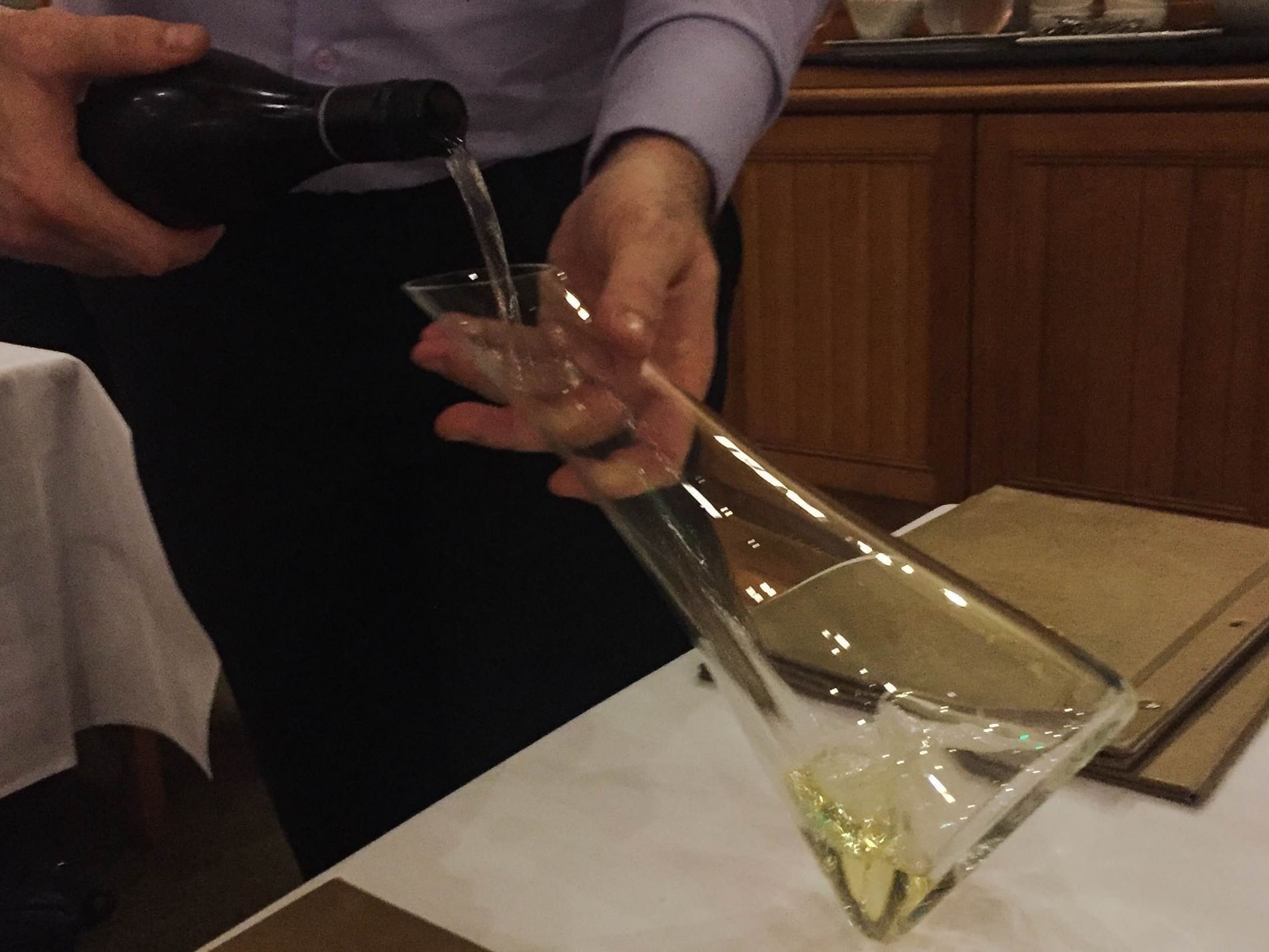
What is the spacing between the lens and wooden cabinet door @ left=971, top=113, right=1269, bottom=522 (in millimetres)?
1622

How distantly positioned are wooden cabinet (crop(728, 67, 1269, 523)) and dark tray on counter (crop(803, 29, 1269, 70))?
0.11ft

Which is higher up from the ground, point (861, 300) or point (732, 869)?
point (732, 869)

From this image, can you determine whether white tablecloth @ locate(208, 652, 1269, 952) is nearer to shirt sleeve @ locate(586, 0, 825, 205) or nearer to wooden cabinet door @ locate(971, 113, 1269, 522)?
shirt sleeve @ locate(586, 0, 825, 205)

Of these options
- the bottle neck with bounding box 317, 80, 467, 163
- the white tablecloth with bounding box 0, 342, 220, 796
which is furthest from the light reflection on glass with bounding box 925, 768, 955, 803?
the white tablecloth with bounding box 0, 342, 220, 796

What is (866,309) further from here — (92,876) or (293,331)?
(293,331)

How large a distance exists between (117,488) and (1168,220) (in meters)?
1.29

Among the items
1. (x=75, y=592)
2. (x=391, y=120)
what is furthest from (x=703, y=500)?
(x=75, y=592)

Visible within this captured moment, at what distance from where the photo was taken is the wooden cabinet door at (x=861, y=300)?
187cm

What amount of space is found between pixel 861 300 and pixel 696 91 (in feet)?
4.59

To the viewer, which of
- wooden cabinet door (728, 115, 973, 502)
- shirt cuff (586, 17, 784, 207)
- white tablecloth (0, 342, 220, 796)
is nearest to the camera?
shirt cuff (586, 17, 784, 207)

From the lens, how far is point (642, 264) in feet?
1.60

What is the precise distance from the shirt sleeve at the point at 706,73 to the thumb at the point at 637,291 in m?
0.11

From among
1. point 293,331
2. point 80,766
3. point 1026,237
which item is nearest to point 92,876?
point 80,766

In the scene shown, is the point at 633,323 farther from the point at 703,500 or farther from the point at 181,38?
the point at 181,38
